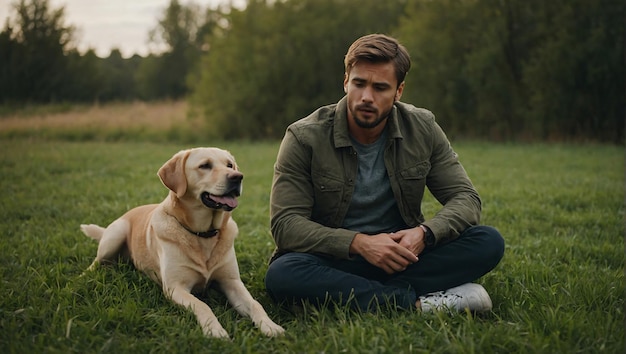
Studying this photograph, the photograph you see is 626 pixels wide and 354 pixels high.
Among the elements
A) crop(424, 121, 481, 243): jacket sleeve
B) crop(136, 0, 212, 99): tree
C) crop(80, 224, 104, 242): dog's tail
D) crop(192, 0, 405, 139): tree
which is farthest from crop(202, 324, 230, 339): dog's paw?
crop(136, 0, 212, 99): tree

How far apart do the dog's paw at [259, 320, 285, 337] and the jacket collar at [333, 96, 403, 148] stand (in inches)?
45.8

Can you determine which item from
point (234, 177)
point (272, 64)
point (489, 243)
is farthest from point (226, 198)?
point (272, 64)

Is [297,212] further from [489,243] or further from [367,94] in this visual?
[489,243]

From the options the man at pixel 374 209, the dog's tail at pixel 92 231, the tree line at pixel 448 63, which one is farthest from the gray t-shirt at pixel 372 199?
the tree line at pixel 448 63

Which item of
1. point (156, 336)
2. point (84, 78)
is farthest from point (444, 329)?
point (84, 78)

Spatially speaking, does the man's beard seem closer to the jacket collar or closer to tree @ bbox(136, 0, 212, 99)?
the jacket collar

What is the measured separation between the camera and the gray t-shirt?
338 centimetres

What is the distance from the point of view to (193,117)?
1998cm

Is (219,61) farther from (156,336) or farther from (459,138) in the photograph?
(156,336)

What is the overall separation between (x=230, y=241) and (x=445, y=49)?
15.9 metres

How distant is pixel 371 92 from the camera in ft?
10.7

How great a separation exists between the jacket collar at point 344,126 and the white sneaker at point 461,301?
3.40 ft

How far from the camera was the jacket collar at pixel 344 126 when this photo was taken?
3.33 m

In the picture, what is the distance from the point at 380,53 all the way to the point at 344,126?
20.0 inches
